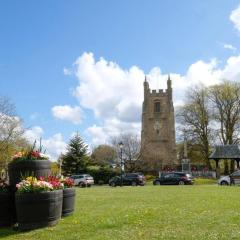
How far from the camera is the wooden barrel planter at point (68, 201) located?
1449 centimetres

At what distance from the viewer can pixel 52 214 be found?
12.9 meters

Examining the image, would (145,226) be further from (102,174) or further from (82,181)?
(102,174)

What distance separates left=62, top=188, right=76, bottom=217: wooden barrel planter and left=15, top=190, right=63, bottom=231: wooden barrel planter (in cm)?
164

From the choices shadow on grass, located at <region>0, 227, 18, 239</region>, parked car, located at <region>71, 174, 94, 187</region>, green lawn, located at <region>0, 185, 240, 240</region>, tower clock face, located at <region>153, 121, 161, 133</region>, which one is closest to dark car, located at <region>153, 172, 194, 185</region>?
parked car, located at <region>71, 174, 94, 187</region>

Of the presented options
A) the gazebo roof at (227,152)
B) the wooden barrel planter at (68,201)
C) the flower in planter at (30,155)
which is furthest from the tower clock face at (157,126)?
the flower in planter at (30,155)

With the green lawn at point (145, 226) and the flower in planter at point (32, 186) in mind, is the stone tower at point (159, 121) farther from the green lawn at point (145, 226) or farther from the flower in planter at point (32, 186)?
the flower in planter at point (32, 186)

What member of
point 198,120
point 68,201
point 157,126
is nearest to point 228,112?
point 198,120

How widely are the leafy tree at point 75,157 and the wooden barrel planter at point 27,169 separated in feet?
199

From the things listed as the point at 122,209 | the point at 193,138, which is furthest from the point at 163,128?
the point at 122,209

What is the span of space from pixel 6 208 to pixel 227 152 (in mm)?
53262

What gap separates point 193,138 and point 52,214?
65524 mm

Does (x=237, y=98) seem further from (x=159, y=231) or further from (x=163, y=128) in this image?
(x=159, y=231)

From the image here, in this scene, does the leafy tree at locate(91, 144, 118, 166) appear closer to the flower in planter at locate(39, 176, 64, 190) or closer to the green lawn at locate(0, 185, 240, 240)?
the green lawn at locate(0, 185, 240, 240)

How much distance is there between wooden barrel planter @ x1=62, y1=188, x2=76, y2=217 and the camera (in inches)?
570
